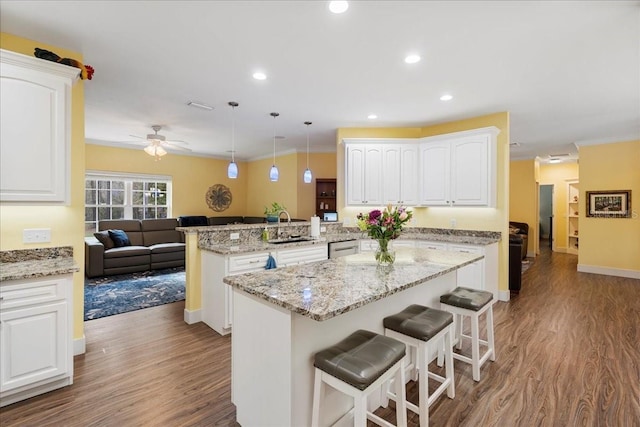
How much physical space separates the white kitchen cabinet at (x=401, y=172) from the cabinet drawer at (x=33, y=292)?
4.27m

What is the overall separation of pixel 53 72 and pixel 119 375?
2462 mm

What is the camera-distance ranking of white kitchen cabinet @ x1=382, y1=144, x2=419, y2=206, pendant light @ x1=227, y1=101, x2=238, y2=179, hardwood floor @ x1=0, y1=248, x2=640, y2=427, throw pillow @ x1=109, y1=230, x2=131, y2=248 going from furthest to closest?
throw pillow @ x1=109, y1=230, x2=131, y2=248
white kitchen cabinet @ x1=382, y1=144, x2=419, y2=206
pendant light @ x1=227, y1=101, x2=238, y2=179
hardwood floor @ x1=0, y1=248, x2=640, y2=427

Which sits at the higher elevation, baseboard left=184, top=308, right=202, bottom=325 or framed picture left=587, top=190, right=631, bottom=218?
framed picture left=587, top=190, right=631, bottom=218

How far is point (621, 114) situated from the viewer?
455cm

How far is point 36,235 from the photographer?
257cm

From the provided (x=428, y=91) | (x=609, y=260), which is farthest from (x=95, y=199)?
(x=609, y=260)

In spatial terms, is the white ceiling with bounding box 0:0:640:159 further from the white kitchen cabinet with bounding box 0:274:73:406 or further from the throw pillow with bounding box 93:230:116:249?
the throw pillow with bounding box 93:230:116:249

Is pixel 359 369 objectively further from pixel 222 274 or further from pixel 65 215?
pixel 65 215

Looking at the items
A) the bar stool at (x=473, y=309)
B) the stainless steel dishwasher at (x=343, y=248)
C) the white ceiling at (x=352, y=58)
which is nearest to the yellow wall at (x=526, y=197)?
the white ceiling at (x=352, y=58)

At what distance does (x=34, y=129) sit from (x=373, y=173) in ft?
13.8

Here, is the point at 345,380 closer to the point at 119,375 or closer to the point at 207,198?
the point at 119,375

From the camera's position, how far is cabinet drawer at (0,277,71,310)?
205 centimetres

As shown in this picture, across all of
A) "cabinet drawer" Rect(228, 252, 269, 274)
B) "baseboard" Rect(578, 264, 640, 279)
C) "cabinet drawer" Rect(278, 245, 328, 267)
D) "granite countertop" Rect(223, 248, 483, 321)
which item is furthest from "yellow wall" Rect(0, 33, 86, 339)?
"baseboard" Rect(578, 264, 640, 279)

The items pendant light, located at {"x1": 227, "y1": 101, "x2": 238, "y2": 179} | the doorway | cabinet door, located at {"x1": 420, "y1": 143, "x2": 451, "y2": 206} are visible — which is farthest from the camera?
the doorway
